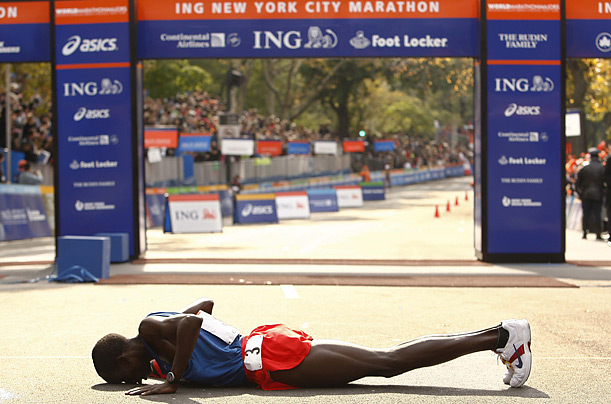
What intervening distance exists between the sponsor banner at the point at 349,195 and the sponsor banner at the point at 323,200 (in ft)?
13.2

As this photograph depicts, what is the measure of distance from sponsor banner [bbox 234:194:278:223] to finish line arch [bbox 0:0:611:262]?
1405 centimetres

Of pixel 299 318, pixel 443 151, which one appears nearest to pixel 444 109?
pixel 443 151

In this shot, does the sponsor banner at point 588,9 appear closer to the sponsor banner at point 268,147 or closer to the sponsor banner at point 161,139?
the sponsor banner at point 161,139

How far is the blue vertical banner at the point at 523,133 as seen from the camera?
54.0 ft

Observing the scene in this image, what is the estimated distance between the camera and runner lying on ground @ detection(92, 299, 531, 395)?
6184 millimetres

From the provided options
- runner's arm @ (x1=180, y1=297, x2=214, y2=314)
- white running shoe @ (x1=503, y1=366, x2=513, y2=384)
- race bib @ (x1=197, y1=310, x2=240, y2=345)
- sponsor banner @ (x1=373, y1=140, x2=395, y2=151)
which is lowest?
white running shoe @ (x1=503, y1=366, x2=513, y2=384)

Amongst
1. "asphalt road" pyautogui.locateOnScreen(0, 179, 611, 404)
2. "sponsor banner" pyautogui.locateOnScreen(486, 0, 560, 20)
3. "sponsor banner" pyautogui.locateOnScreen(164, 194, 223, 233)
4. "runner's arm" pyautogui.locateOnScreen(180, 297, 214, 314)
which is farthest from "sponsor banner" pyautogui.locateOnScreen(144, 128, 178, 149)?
"runner's arm" pyautogui.locateOnScreen(180, 297, 214, 314)

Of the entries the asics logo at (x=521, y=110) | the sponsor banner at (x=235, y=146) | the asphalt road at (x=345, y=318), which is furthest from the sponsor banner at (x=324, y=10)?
the sponsor banner at (x=235, y=146)

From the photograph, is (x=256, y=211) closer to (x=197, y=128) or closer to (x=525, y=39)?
(x=197, y=128)

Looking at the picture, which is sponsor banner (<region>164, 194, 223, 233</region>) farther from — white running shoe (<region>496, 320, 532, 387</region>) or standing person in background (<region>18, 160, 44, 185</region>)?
white running shoe (<region>496, 320, 532, 387</region>)

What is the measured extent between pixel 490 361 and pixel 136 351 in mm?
3177

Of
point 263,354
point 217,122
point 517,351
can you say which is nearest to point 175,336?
point 263,354

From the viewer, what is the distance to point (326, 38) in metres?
16.6

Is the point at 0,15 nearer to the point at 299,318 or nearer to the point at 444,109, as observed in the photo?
the point at 299,318
